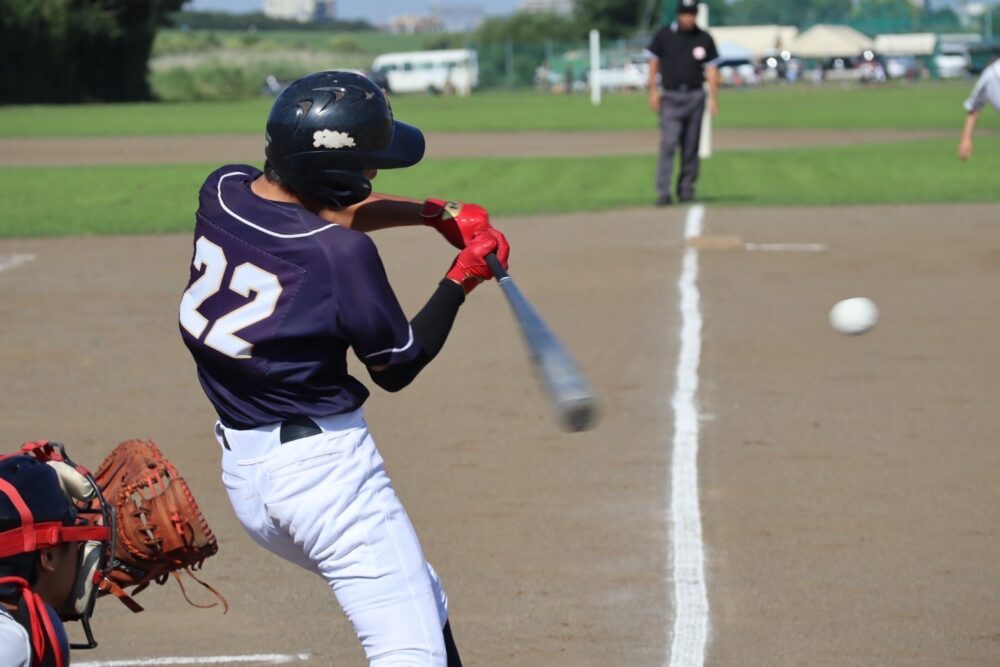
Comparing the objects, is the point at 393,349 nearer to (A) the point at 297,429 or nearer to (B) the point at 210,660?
(A) the point at 297,429

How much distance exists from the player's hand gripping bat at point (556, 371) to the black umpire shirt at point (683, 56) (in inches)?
536

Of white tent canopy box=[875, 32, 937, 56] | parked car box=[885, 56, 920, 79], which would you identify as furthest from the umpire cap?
white tent canopy box=[875, 32, 937, 56]

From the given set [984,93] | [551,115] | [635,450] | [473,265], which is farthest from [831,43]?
[473,265]

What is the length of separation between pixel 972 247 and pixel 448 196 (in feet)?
23.4

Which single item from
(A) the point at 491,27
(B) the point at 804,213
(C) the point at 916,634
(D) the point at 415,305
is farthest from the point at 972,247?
(A) the point at 491,27

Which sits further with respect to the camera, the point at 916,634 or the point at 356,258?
the point at 916,634

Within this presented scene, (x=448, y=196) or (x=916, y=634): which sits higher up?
(x=916, y=634)

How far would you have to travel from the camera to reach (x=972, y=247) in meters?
14.1

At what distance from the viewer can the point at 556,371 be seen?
325 centimetres

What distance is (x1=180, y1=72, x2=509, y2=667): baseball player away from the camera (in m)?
3.41

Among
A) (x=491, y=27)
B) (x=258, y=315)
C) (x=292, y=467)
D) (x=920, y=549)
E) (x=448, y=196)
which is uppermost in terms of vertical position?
(x=258, y=315)

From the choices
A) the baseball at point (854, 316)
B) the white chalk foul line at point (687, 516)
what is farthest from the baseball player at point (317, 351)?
the baseball at point (854, 316)

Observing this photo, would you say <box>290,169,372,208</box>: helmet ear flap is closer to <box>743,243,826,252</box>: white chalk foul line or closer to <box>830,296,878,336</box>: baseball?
<box>830,296,878,336</box>: baseball

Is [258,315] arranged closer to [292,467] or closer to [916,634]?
[292,467]
